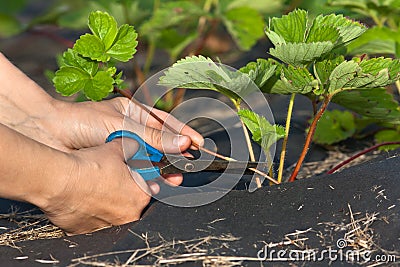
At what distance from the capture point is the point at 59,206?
1.87 m

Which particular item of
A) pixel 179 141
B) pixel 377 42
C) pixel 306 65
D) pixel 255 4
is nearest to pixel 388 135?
pixel 377 42

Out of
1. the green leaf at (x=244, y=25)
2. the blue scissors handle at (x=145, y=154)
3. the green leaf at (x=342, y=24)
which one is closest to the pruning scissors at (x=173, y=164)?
the blue scissors handle at (x=145, y=154)

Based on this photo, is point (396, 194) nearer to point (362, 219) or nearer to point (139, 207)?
point (362, 219)

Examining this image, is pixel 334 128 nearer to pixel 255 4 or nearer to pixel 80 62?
pixel 255 4

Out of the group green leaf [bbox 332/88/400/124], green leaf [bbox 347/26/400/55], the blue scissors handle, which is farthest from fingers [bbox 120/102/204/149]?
green leaf [bbox 347/26/400/55]

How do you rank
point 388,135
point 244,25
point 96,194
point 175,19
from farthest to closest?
point 244,25 < point 175,19 < point 388,135 < point 96,194

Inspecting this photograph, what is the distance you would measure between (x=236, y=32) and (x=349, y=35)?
155 cm

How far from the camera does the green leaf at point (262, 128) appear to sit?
195cm

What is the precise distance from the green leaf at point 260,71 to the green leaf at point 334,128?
79 centimetres

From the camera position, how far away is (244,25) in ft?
11.7

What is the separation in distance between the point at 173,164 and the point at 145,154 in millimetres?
87

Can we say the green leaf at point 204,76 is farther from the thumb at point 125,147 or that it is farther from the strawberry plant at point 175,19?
the strawberry plant at point 175,19

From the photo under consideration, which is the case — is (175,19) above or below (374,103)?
above

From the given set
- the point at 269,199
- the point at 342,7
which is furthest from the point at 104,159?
the point at 342,7
